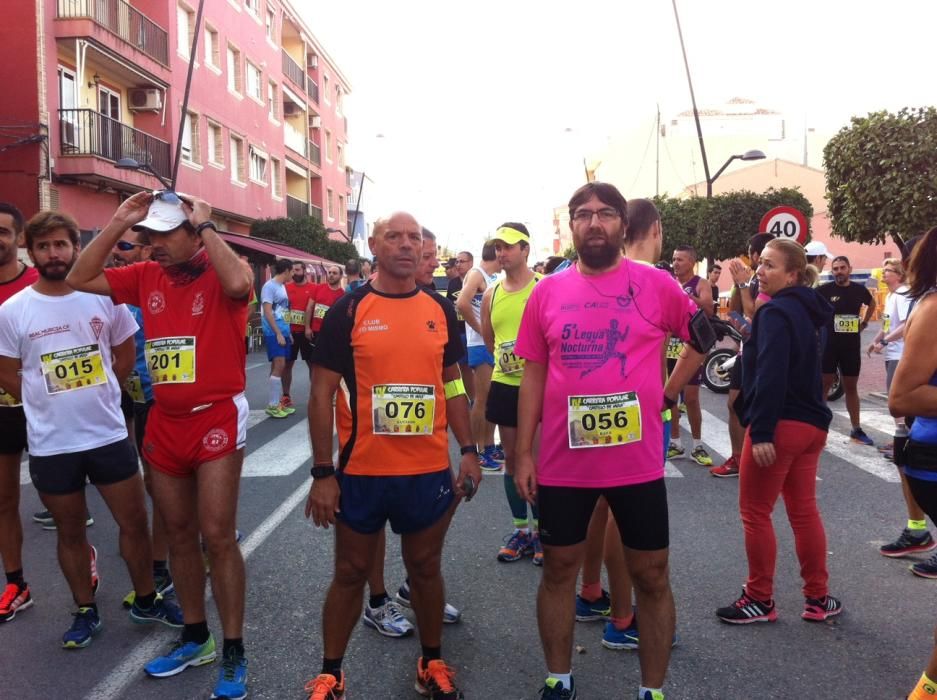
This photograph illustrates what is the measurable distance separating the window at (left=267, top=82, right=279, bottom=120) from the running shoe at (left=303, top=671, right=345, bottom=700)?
3463cm

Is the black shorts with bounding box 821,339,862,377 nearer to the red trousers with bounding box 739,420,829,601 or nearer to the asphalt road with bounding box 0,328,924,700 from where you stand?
the asphalt road with bounding box 0,328,924,700

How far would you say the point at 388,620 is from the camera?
4.03 metres

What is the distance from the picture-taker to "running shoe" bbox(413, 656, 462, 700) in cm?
326

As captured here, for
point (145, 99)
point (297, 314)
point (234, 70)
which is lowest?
point (297, 314)

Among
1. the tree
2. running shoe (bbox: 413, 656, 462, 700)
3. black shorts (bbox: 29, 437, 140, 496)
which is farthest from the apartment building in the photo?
running shoe (bbox: 413, 656, 462, 700)

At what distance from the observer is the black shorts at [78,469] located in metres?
3.81

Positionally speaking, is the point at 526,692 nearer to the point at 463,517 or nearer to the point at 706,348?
the point at 706,348

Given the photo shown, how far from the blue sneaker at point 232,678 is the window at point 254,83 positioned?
31906mm

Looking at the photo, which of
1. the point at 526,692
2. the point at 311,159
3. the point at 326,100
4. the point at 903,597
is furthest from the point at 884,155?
the point at 326,100

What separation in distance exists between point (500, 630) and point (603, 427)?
5.13ft

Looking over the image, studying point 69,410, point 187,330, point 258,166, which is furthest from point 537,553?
point 258,166

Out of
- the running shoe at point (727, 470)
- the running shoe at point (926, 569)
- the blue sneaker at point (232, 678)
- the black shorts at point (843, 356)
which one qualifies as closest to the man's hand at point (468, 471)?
the blue sneaker at point (232, 678)

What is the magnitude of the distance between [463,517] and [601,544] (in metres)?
2.14

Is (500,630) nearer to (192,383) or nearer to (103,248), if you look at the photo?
(192,383)
